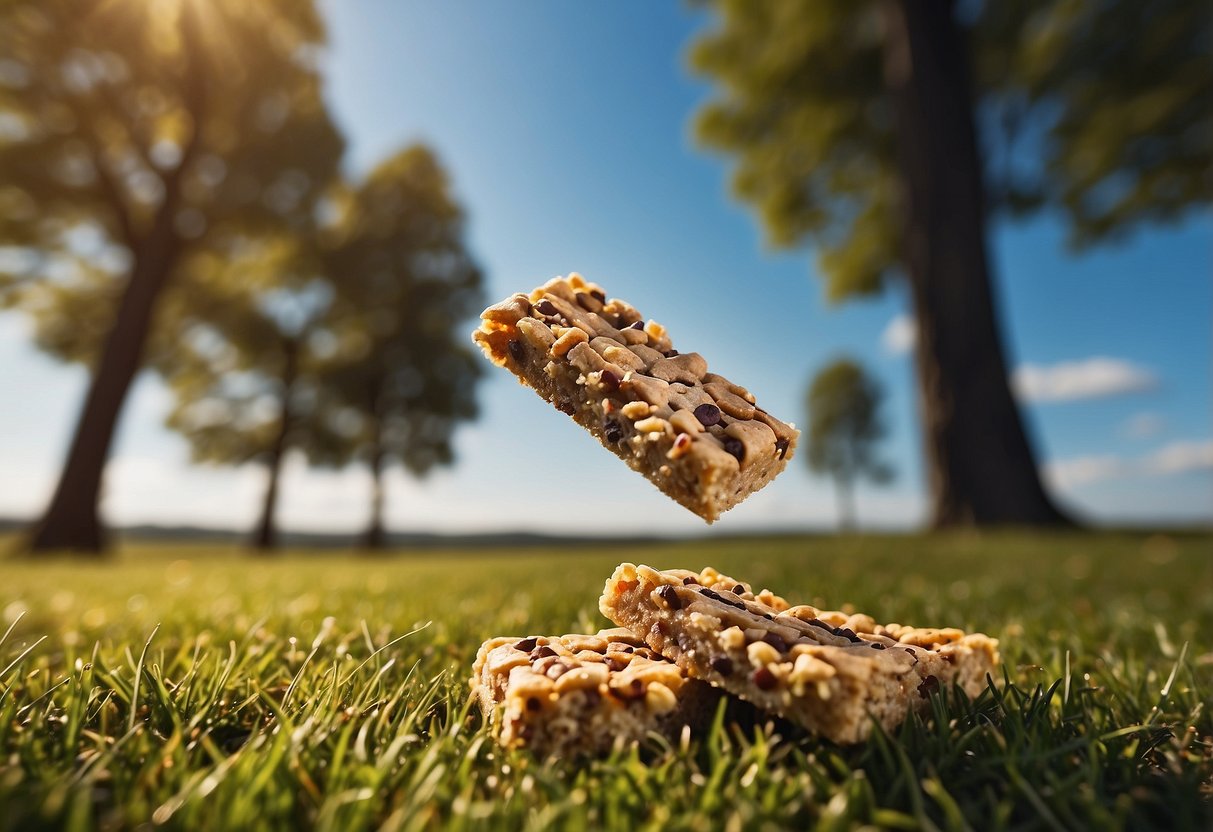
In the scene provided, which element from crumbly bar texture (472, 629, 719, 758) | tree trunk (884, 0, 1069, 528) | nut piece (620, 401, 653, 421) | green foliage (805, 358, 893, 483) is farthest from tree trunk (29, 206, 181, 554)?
green foliage (805, 358, 893, 483)

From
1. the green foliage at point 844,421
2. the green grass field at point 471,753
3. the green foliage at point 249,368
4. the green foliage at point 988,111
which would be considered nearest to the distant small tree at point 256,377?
the green foliage at point 249,368

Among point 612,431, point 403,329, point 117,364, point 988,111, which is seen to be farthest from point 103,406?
point 988,111

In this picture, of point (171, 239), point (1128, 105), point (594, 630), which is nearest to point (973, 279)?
point (1128, 105)

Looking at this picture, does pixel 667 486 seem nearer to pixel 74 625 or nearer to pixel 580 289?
pixel 580 289

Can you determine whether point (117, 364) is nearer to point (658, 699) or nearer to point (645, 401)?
point (645, 401)

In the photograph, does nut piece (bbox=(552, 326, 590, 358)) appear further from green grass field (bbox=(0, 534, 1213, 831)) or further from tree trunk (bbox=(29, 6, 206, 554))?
tree trunk (bbox=(29, 6, 206, 554))

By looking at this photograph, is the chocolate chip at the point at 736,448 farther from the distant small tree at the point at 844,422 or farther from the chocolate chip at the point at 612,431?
the distant small tree at the point at 844,422
